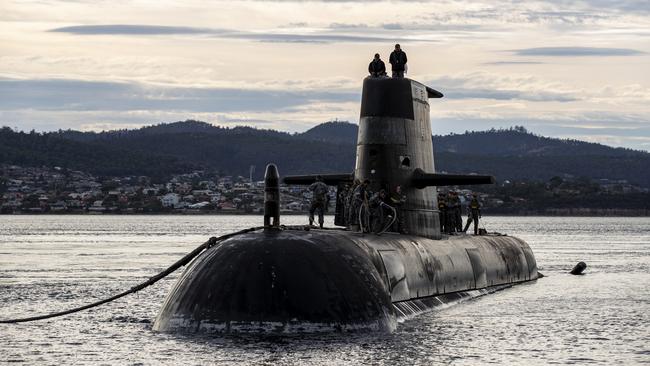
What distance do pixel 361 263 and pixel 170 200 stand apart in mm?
177496

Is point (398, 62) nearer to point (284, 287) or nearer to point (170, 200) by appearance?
point (284, 287)

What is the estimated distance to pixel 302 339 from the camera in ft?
58.3

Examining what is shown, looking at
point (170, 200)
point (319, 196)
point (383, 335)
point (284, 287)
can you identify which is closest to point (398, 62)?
point (319, 196)

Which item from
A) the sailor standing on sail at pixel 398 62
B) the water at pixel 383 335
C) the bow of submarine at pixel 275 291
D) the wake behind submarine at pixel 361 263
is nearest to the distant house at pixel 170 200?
the water at pixel 383 335

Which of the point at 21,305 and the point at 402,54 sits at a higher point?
the point at 402,54

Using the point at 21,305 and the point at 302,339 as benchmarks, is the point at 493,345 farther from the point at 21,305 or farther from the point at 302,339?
the point at 21,305

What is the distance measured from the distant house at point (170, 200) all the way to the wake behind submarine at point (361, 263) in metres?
165

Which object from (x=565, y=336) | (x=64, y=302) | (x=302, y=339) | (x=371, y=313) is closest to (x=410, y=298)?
(x=565, y=336)

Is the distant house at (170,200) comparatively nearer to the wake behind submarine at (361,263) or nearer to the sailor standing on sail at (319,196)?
the wake behind submarine at (361,263)

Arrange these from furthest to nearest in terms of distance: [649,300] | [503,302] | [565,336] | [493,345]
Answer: [649,300] < [503,302] < [565,336] < [493,345]

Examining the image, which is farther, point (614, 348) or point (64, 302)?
point (64, 302)

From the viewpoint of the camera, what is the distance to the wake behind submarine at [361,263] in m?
18.2

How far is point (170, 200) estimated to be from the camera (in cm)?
19562

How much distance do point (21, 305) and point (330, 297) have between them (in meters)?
12.1
